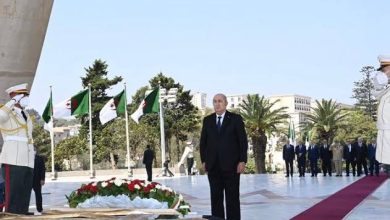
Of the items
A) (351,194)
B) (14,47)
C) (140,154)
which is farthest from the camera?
(140,154)

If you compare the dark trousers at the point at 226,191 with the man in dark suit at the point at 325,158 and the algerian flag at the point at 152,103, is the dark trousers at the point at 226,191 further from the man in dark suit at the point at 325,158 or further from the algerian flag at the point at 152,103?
the algerian flag at the point at 152,103

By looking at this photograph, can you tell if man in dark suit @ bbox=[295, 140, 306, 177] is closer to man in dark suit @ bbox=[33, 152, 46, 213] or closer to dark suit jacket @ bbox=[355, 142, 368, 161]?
dark suit jacket @ bbox=[355, 142, 368, 161]

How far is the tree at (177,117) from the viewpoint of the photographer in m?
66.2

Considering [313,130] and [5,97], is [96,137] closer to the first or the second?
[313,130]

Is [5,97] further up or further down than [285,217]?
further up

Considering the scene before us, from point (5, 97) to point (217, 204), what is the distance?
9.85 ft

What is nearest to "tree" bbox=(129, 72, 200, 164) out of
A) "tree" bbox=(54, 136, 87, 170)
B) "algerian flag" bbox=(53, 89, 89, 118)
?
"tree" bbox=(54, 136, 87, 170)

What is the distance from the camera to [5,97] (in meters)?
8.24

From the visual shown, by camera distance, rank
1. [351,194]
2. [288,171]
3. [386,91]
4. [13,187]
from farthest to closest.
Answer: [288,171]
[351,194]
[13,187]
[386,91]

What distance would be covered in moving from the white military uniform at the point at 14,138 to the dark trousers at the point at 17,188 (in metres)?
0.07

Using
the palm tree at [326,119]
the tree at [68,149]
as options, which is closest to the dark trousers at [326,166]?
the palm tree at [326,119]

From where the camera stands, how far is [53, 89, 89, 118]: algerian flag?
31.5 meters

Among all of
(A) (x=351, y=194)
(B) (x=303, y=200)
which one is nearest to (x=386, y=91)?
(B) (x=303, y=200)

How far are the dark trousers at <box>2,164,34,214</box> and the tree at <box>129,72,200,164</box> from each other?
58451mm
